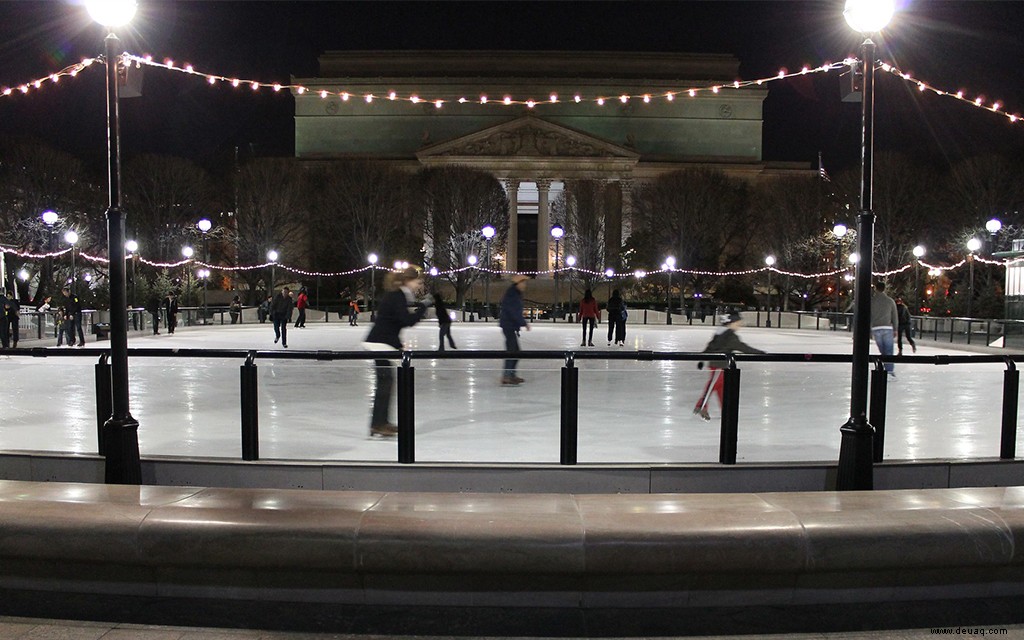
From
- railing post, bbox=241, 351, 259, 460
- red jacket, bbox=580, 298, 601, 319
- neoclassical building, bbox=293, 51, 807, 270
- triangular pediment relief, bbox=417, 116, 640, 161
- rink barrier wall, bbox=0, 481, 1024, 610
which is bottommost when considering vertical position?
rink barrier wall, bbox=0, 481, 1024, 610

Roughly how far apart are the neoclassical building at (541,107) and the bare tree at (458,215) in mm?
15185

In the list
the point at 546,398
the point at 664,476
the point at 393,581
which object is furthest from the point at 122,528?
the point at 664,476

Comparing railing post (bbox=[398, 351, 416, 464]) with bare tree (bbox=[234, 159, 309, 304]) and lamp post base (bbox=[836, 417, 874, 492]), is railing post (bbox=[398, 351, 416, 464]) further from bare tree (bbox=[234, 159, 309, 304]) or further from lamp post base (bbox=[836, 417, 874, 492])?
bare tree (bbox=[234, 159, 309, 304])

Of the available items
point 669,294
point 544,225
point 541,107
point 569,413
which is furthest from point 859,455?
point 541,107

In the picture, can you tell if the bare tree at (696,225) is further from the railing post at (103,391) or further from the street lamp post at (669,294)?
the railing post at (103,391)

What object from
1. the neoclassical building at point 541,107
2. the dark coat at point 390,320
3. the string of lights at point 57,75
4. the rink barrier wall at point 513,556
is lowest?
the rink barrier wall at point 513,556

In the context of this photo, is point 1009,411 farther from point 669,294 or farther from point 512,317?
point 669,294

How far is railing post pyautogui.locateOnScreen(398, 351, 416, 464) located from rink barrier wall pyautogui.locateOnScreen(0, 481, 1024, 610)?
7.06 feet

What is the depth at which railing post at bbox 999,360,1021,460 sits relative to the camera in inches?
302

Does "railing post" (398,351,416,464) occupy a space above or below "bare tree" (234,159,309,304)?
below

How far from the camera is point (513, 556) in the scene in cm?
464

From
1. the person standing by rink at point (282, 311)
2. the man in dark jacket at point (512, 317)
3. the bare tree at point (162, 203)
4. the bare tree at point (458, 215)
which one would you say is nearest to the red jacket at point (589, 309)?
the person standing by rink at point (282, 311)

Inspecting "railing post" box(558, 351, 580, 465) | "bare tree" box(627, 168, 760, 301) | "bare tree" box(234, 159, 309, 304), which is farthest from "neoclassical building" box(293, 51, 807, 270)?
"railing post" box(558, 351, 580, 465)

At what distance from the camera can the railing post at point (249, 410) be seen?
7406 mm
